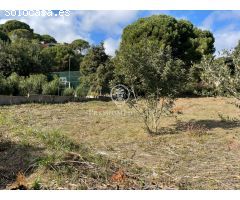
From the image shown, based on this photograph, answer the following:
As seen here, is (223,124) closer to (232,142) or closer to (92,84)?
(232,142)

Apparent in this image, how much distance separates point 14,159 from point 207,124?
7035 mm

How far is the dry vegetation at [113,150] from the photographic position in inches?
A: 205

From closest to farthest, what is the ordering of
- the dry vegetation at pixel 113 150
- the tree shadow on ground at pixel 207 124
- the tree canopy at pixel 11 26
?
the dry vegetation at pixel 113 150 < the tree shadow on ground at pixel 207 124 < the tree canopy at pixel 11 26

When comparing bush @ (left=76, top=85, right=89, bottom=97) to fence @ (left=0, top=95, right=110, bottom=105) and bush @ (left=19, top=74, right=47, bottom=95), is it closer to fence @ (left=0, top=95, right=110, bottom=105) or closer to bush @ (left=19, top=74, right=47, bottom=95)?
fence @ (left=0, top=95, right=110, bottom=105)

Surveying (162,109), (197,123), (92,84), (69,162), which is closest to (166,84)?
(162,109)

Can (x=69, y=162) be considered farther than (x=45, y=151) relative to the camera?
No

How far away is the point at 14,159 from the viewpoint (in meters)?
6.88

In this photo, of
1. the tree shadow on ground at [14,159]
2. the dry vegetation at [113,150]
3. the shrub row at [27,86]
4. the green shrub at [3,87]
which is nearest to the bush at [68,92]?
the shrub row at [27,86]

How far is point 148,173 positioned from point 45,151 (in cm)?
215

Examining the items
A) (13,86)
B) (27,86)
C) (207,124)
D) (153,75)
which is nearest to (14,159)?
(153,75)

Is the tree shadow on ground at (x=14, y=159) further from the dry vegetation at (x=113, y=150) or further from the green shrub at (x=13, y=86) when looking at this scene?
the green shrub at (x=13, y=86)

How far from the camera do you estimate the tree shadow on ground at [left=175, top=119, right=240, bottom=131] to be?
38.0 feet

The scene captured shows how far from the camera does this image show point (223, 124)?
12188 mm

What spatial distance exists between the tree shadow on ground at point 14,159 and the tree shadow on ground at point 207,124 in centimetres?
521
